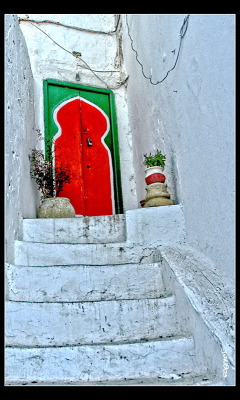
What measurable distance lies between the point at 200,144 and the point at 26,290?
4.89ft

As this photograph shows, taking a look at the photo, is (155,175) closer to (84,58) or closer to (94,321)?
(94,321)

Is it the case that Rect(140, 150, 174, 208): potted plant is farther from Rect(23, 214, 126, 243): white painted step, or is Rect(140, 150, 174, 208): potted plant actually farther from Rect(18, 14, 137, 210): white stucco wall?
Rect(18, 14, 137, 210): white stucco wall

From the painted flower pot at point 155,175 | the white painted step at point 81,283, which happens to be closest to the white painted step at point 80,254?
the white painted step at point 81,283

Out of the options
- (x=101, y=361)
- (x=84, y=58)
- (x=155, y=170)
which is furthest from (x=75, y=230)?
(x=84, y=58)

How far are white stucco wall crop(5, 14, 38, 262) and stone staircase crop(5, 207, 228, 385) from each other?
0.25 meters

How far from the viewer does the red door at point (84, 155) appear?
4.80m

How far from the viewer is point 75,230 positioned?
3.05 meters

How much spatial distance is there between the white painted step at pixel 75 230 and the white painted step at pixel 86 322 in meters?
0.98

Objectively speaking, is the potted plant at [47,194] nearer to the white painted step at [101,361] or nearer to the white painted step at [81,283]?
the white painted step at [81,283]

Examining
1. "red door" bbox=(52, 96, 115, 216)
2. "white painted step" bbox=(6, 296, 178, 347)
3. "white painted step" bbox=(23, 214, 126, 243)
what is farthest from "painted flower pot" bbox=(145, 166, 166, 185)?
"red door" bbox=(52, 96, 115, 216)

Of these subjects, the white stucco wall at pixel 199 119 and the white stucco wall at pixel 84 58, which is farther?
the white stucco wall at pixel 84 58

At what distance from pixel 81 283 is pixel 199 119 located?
1.36 meters

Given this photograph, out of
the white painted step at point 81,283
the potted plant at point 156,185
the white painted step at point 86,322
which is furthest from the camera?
the potted plant at point 156,185
